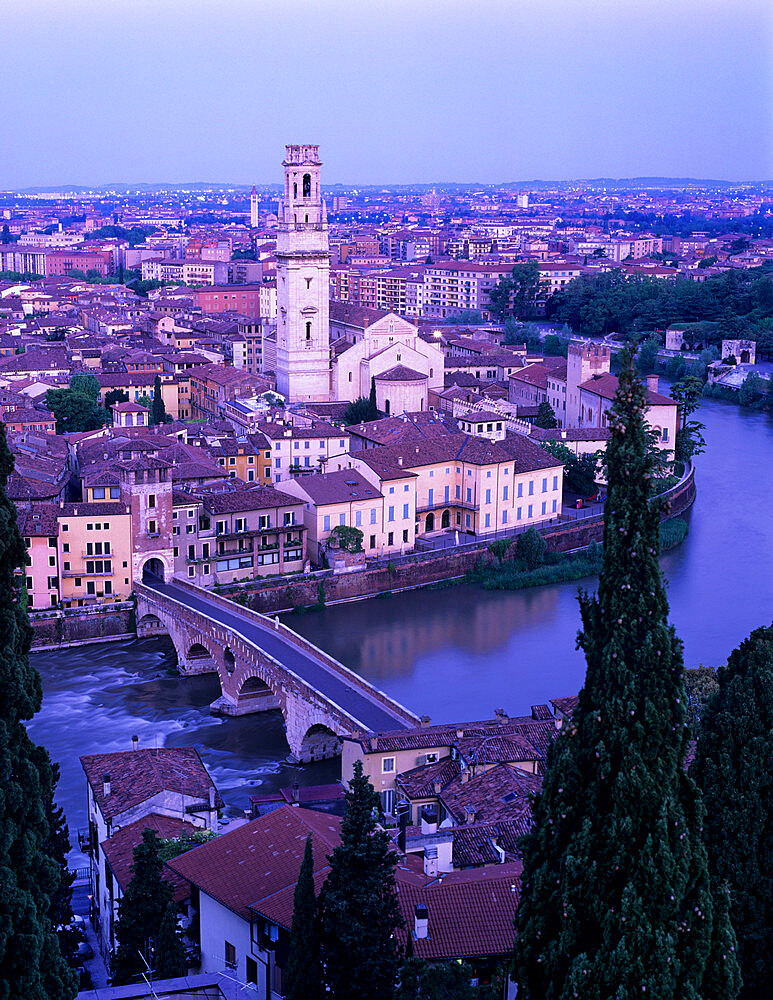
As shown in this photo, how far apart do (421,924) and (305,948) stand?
54 centimetres

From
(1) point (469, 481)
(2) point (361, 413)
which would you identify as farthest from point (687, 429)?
(1) point (469, 481)

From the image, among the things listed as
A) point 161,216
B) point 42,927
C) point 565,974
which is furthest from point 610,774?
point 161,216

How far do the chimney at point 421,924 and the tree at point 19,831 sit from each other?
4.31 feet

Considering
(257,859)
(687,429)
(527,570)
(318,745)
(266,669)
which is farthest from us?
(687,429)

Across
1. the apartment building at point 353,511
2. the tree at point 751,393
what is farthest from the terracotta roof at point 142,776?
the tree at point 751,393

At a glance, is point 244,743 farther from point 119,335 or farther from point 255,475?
point 119,335

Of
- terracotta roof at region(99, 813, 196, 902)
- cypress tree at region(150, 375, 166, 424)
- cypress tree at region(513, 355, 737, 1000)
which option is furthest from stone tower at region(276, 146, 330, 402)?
cypress tree at region(513, 355, 737, 1000)

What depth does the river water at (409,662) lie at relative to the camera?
391 inches

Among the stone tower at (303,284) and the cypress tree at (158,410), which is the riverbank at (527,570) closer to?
the cypress tree at (158,410)

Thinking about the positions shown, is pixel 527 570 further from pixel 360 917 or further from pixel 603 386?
pixel 360 917

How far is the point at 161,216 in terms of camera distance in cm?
9231

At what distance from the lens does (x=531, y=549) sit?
48.0ft

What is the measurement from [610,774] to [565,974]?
564mm

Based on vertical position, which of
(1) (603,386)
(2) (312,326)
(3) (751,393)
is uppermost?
(2) (312,326)
